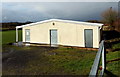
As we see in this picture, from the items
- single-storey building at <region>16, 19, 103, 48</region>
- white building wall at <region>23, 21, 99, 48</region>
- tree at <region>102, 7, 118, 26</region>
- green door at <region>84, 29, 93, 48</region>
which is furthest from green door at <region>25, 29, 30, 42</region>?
tree at <region>102, 7, 118, 26</region>

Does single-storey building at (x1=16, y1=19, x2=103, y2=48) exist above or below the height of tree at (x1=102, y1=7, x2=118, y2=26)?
below

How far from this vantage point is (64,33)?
1833 centimetres

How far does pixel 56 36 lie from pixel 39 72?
1069 cm

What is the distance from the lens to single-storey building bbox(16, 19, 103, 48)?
1698 cm

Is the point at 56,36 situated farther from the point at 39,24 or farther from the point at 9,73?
the point at 9,73

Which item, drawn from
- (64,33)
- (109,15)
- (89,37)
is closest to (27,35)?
(64,33)

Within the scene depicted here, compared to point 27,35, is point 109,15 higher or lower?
higher

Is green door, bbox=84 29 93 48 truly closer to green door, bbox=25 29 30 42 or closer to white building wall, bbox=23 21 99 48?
white building wall, bbox=23 21 99 48

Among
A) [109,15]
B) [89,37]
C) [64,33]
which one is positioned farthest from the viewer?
[109,15]

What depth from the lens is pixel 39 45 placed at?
19391 millimetres

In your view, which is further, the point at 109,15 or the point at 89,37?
the point at 109,15

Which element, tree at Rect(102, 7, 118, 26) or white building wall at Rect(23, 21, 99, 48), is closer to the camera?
white building wall at Rect(23, 21, 99, 48)

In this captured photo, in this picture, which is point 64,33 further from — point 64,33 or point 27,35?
point 27,35

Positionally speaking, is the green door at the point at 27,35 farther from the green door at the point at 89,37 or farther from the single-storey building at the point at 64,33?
the green door at the point at 89,37
